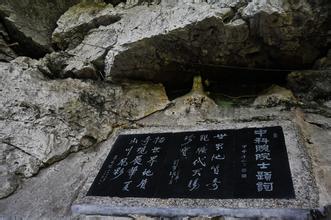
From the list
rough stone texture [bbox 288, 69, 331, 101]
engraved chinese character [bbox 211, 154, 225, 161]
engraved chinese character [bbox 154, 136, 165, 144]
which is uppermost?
rough stone texture [bbox 288, 69, 331, 101]

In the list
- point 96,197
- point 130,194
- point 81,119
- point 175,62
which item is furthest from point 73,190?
point 175,62

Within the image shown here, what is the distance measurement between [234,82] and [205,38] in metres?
0.95

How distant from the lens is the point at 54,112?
14.8ft

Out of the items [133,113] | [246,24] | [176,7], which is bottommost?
[133,113]

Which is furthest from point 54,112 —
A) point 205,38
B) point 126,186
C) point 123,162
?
point 205,38

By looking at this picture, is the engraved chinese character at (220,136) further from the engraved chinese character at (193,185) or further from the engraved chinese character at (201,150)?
the engraved chinese character at (193,185)

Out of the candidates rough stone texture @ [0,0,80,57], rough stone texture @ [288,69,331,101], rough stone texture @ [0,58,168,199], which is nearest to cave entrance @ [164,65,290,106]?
rough stone texture @ [288,69,331,101]

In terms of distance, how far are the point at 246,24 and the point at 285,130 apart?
1468mm

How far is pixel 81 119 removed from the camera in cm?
448

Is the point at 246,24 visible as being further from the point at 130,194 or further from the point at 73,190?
the point at 73,190

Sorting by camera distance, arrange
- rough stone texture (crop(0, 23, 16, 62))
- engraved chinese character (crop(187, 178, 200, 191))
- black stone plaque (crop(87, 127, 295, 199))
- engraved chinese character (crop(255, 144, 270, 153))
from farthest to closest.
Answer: rough stone texture (crop(0, 23, 16, 62)) → engraved chinese character (crop(255, 144, 270, 153)) → engraved chinese character (crop(187, 178, 200, 191)) → black stone plaque (crop(87, 127, 295, 199))

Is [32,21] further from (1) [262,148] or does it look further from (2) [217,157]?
(1) [262,148]

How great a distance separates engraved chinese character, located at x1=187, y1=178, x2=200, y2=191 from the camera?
3.20 m

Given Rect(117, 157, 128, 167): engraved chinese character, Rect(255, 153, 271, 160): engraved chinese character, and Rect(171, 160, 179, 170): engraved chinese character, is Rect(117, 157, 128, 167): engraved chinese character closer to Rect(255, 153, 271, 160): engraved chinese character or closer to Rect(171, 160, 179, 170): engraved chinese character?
Rect(171, 160, 179, 170): engraved chinese character
